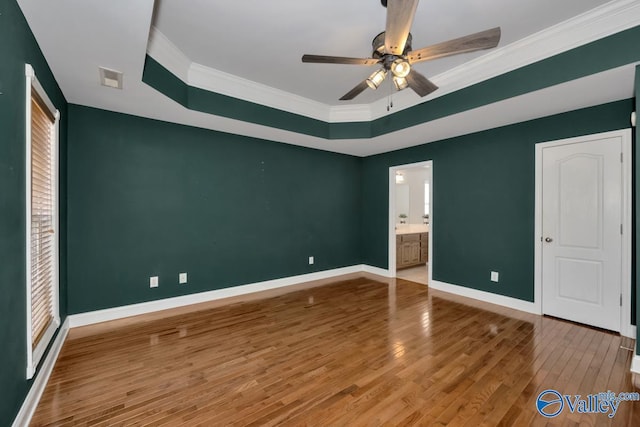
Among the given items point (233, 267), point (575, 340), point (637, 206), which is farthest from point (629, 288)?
point (233, 267)

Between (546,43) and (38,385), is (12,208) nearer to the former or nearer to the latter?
(38,385)

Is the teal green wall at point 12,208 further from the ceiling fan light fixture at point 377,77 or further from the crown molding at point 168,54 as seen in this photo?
the ceiling fan light fixture at point 377,77

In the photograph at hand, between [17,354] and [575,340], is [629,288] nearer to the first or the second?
[575,340]

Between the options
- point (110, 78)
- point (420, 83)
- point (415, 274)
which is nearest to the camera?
point (420, 83)

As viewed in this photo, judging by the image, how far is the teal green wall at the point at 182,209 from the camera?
3285 millimetres

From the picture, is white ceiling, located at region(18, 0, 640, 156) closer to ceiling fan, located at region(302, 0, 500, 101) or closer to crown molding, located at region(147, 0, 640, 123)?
crown molding, located at region(147, 0, 640, 123)

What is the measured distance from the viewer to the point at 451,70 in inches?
134

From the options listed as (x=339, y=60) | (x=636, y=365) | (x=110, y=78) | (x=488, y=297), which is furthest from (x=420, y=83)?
(x=488, y=297)

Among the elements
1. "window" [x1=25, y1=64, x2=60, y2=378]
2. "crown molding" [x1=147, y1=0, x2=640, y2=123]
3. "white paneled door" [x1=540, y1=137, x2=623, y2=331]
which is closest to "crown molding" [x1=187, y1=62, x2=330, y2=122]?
"crown molding" [x1=147, y1=0, x2=640, y2=123]

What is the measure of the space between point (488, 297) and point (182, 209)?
4.54m

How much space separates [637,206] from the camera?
233 cm

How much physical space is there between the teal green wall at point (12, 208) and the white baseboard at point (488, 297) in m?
4.85

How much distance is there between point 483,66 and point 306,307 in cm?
362

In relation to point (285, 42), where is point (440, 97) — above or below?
below
